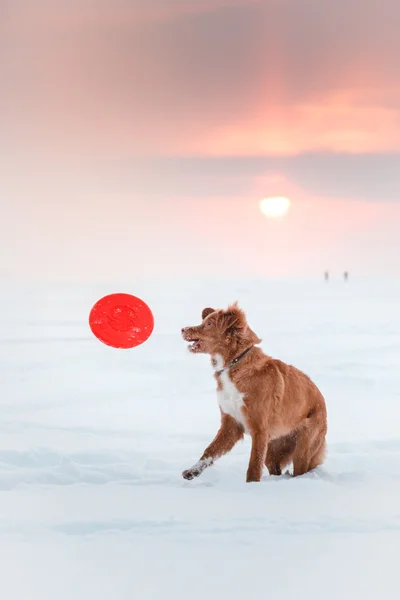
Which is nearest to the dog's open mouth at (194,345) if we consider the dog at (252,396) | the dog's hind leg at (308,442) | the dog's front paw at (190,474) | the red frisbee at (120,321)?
the dog at (252,396)

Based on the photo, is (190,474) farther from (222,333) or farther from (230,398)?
(222,333)

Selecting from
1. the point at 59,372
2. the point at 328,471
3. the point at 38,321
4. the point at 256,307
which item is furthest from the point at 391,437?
the point at 256,307

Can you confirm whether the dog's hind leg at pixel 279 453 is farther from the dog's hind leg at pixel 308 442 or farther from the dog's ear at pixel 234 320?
the dog's ear at pixel 234 320

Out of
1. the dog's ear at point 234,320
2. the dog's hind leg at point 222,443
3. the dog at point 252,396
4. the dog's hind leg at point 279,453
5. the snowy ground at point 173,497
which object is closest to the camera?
the snowy ground at point 173,497

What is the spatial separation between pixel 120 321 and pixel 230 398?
210 centimetres

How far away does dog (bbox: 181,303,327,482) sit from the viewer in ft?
17.9

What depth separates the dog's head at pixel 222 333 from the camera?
5574mm

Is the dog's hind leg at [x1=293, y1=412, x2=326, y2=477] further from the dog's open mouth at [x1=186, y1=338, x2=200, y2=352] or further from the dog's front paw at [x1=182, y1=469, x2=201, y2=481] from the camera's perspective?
the dog's open mouth at [x1=186, y1=338, x2=200, y2=352]

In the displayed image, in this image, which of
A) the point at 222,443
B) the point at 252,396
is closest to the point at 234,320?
the point at 252,396

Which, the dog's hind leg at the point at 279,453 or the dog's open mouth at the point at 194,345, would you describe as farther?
the dog's hind leg at the point at 279,453

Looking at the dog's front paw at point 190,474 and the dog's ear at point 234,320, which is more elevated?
the dog's ear at point 234,320

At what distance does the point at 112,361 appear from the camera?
43.1ft

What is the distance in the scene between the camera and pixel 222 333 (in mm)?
5582

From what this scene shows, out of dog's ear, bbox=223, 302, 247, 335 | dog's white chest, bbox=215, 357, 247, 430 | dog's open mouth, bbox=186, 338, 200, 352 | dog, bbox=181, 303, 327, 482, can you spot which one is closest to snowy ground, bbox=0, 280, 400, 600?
dog, bbox=181, 303, 327, 482
